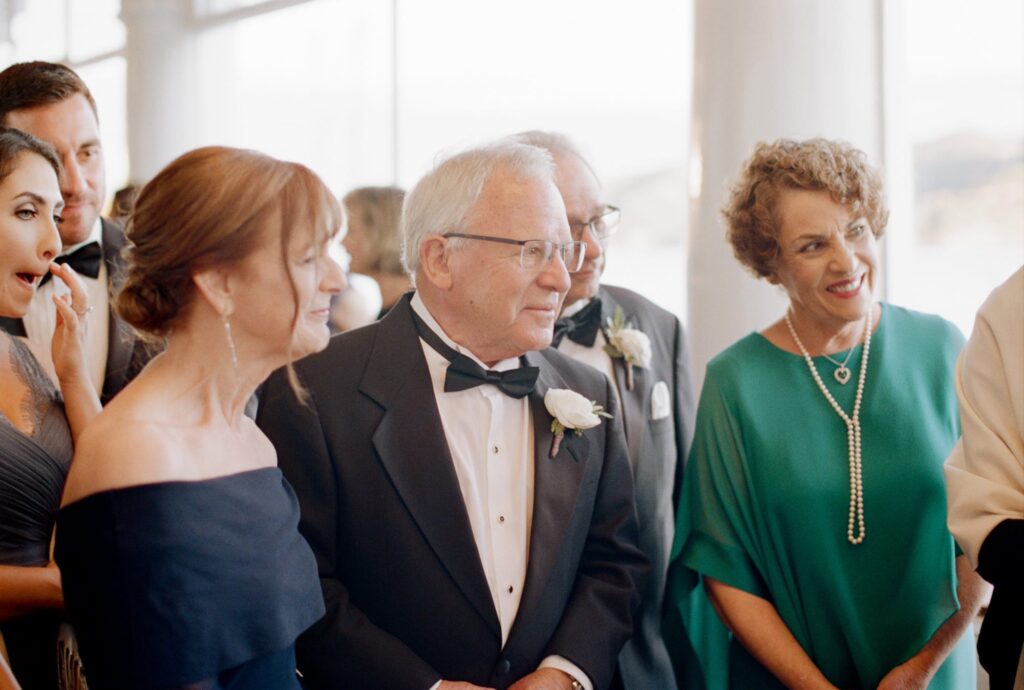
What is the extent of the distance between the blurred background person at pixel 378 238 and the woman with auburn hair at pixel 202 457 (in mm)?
2588

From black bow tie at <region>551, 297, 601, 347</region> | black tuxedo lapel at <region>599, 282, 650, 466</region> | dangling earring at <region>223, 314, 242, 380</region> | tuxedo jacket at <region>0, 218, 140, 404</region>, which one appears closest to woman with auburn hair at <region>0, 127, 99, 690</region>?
tuxedo jacket at <region>0, 218, 140, 404</region>

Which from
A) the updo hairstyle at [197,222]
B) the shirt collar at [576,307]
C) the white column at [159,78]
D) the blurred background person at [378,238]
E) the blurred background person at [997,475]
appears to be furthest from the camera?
the white column at [159,78]

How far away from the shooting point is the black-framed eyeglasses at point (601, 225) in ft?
9.79

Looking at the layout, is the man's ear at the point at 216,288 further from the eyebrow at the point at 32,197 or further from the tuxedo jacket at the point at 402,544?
the eyebrow at the point at 32,197

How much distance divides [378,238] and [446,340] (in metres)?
2.21

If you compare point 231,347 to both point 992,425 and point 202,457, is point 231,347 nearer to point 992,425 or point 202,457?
point 202,457

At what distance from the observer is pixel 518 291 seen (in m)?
2.45

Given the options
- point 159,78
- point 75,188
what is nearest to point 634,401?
point 75,188

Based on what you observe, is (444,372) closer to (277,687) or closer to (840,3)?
(277,687)

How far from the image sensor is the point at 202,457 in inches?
72.8

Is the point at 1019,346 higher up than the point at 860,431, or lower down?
higher up

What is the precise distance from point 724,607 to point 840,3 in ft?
7.79

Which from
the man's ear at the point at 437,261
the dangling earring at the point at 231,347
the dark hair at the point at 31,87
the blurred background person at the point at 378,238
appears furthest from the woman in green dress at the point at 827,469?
the blurred background person at the point at 378,238

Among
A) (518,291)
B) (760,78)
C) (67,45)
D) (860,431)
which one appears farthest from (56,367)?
(67,45)
